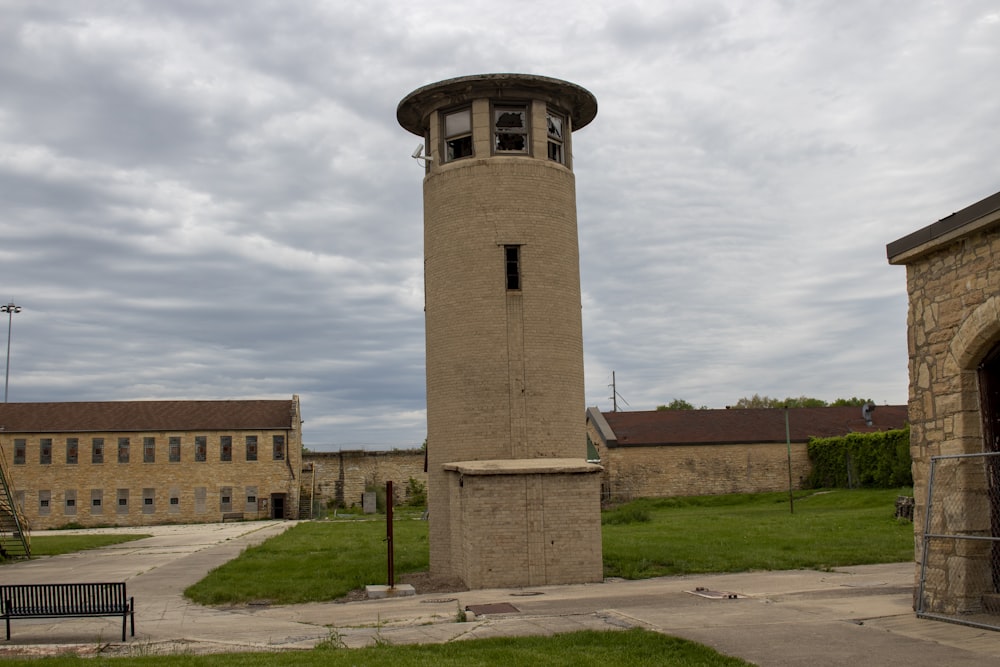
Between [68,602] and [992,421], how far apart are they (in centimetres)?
1241

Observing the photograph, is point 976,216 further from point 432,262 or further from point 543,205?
point 432,262

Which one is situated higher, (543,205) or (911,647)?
(543,205)

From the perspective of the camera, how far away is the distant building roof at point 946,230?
400 inches

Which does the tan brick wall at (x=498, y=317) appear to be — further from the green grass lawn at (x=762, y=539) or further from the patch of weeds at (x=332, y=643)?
the patch of weeds at (x=332, y=643)

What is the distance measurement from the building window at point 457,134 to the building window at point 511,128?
0.59 m

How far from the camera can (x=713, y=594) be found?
1423cm

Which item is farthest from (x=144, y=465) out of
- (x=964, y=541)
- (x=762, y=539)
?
(x=964, y=541)

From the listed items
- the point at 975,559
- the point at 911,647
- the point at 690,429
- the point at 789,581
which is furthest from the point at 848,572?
the point at 690,429

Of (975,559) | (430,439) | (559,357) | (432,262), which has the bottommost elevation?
Answer: (975,559)

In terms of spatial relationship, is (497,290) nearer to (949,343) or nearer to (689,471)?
(949,343)

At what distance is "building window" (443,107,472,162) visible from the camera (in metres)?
19.5

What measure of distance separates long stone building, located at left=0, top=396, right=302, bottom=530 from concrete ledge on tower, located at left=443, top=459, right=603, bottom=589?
42025 mm

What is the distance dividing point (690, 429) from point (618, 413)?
14.1ft

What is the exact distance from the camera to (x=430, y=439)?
63.9 ft
